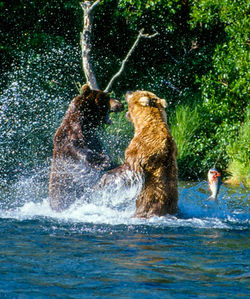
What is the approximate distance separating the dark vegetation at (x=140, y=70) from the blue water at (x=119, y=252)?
5.56 meters

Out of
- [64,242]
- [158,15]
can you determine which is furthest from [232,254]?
[158,15]

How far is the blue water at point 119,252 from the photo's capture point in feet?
11.4

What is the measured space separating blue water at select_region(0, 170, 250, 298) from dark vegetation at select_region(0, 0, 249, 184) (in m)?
5.56

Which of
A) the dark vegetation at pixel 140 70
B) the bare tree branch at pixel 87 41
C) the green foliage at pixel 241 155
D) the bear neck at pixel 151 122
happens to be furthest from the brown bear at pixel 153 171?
the bare tree branch at pixel 87 41

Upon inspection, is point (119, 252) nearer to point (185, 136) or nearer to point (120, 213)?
point (120, 213)

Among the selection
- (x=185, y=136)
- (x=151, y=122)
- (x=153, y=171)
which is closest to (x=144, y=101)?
(x=151, y=122)

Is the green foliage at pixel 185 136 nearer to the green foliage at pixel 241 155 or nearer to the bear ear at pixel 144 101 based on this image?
the green foliage at pixel 241 155

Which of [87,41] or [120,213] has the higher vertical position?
[87,41]

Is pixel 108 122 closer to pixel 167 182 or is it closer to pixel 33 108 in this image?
pixel 167 182

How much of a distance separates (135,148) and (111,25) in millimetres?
11289

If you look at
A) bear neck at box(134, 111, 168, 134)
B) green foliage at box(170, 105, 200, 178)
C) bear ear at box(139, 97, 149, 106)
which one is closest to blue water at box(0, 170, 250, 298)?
bear neck at box(134, 111, 168, 134)

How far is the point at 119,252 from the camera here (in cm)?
437

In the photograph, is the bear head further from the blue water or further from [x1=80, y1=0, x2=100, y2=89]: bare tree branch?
[x1=80, y1=0, x2=100, y2=89]: bare tree branch

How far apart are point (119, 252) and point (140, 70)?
511 inches
